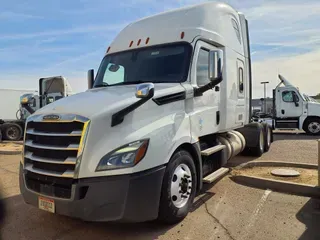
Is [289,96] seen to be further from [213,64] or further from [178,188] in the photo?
[178,188]

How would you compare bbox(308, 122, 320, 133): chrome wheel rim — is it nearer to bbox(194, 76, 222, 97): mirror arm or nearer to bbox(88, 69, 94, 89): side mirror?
bbox(194, 76, 222, 97): mirror arm

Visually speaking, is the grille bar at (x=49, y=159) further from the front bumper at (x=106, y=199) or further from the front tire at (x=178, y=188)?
the front tire at (x=178, y=188)

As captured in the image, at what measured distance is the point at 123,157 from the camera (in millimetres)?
3572

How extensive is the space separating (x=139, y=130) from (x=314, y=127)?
1617cm

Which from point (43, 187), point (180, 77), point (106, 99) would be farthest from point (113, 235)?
point (180, 77)

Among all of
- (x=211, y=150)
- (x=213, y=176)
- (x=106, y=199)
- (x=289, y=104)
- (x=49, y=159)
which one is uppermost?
(x=289, y=104)

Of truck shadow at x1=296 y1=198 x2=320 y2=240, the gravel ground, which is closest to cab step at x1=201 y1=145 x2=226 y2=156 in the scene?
the gravel ground

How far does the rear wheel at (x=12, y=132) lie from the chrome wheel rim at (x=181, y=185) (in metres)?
15.0

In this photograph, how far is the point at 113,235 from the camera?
13.2 feet

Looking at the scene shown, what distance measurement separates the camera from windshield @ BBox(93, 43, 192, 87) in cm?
497

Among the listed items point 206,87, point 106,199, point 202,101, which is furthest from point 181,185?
point 206,87

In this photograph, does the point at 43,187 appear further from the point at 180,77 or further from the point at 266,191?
the point at 266,191

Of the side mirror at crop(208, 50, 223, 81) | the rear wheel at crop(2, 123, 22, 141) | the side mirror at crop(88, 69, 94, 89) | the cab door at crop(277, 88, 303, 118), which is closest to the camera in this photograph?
the side mirror at crop(208, 50, 223, 81)

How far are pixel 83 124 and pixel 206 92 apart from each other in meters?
2.57
